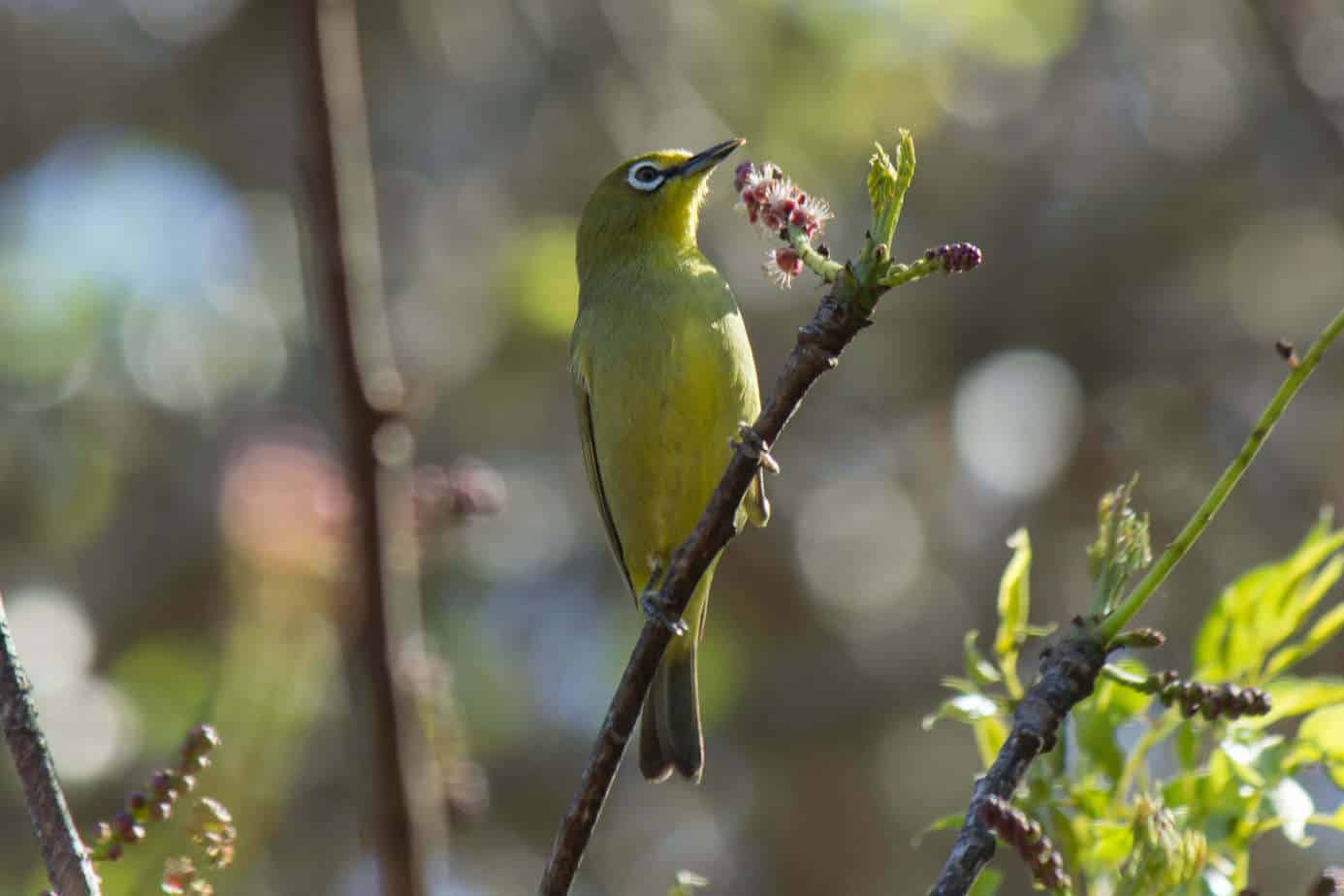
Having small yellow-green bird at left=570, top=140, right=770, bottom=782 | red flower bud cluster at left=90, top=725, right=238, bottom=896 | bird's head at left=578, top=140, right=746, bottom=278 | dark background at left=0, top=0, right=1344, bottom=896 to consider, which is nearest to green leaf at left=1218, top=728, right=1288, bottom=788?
red flower bud cluster at left=90, top=725, right=238, bottom=896

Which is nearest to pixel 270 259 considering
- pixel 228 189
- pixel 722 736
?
pixel 228 189

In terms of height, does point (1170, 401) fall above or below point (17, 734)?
above

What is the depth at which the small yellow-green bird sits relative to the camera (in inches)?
170

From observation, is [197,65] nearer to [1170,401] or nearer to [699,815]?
[699,815]

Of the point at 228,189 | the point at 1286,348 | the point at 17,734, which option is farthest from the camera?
the point at 228,189

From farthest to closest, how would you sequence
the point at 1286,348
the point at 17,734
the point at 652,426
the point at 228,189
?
the point at 228,189 → the point at 652,426 → the point at 1286,348 → the point at 17,734

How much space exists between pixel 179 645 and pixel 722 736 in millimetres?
2812

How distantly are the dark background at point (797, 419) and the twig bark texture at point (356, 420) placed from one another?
17.5 feet

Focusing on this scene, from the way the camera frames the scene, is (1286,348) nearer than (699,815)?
Yes

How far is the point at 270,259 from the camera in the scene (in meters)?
9.51

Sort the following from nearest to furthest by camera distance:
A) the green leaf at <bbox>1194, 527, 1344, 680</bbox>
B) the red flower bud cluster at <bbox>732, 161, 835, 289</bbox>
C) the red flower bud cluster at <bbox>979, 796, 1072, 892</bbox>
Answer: the red flower bud cluster at <bbox>979, 796, 1072, 892</bbox> < the red flower bud cluster at <bbox>732, 161, 835, 289</bbox> < the green leaf at <bbox>1194, 527, 1344, 680</bbox>

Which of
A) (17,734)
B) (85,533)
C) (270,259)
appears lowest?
(17,734)

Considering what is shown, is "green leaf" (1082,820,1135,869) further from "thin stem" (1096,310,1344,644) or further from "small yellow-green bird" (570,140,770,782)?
"small yellow-green bird" (570,140,770,782)

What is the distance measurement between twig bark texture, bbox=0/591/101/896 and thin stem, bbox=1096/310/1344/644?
3.85 ft
